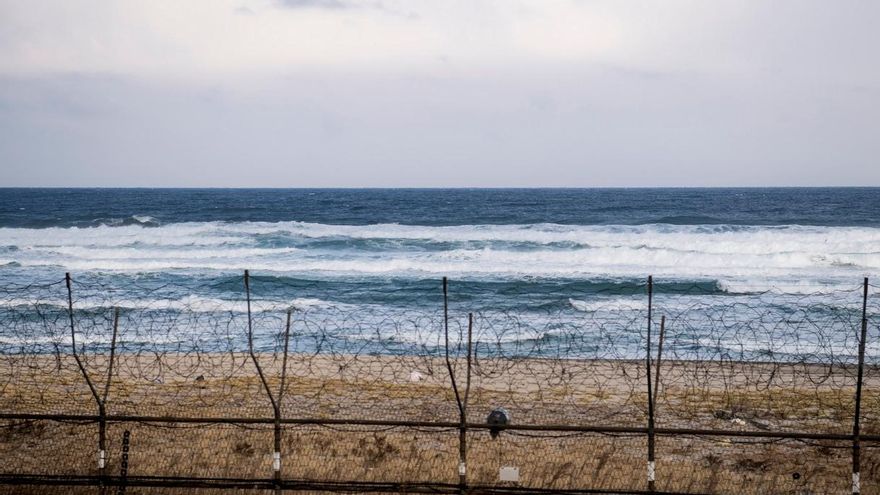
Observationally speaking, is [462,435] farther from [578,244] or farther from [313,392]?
[578,244]

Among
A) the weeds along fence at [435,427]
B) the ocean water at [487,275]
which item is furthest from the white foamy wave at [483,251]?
the weeds along fence at [435,427]

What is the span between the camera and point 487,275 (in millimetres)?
33750

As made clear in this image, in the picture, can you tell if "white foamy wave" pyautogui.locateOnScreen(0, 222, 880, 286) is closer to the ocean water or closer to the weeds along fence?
the ocean water

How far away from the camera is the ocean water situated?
18953 mm

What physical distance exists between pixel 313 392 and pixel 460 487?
5587mm

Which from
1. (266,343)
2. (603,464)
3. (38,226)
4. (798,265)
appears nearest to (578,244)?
(798,265)

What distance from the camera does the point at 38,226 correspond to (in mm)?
60250

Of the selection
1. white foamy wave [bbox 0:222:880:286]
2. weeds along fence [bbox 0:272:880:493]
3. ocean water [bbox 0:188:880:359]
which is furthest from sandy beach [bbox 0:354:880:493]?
white foamy wave [bbox 0:222:880:286]

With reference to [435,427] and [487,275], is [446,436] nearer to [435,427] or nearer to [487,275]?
[435,427]

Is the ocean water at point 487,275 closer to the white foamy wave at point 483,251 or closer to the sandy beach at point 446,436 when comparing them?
the white foamy wave at point 483,251

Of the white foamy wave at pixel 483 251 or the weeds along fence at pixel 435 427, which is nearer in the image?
the weeds along fence at pixel 435 427

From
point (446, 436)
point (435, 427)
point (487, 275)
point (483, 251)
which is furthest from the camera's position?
point (483, 251)

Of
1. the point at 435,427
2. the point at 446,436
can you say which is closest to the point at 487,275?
the point at 446,436

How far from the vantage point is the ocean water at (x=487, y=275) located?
19.0 meters
